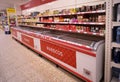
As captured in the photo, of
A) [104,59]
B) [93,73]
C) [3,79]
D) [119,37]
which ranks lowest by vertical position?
[3,79]

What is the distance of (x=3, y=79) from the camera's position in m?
2.66

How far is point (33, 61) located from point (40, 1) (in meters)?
3.72

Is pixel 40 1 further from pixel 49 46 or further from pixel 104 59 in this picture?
pixel 104 59

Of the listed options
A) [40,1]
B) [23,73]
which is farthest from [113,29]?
[40,1]

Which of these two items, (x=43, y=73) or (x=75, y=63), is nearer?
(x=75, y=63)

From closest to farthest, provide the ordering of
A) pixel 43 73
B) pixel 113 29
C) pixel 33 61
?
pixel 113 29
pixel 43 73
pixel 33 61

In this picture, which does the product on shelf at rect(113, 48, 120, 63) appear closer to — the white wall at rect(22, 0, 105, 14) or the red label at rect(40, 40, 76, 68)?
the red label at rect(40, 40, 76, 68)

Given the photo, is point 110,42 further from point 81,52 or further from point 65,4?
point 65,4

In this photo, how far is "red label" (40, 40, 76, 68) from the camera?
253cm

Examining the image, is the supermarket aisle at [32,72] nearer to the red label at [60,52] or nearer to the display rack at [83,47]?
the display rack at [83,47]

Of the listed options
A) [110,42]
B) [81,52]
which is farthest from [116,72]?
[81,52]

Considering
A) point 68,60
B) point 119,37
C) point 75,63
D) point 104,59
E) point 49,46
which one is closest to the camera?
point 119,37

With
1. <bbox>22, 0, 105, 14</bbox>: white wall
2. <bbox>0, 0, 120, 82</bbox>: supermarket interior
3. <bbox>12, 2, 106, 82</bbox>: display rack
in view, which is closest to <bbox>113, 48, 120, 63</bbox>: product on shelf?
<bbox>0, 0, 120, 82</bbox>: supermarket interior

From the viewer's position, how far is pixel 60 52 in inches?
114
